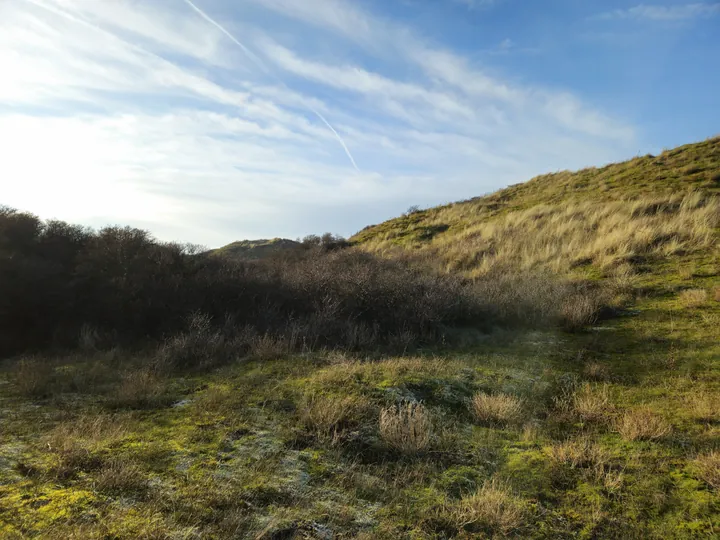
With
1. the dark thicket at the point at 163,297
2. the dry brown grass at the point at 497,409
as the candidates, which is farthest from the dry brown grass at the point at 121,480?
the dark thicket at the point at 163,297

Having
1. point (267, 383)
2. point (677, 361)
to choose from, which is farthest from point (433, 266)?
point (267, 383)

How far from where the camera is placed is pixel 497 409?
14.0ft

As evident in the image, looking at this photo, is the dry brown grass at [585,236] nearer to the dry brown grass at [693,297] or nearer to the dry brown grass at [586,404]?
the dry brown grass at [693,297]

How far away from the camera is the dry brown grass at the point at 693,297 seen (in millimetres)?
6938

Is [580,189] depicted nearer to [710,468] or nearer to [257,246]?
[257,246]

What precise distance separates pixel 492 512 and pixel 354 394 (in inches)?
76.6

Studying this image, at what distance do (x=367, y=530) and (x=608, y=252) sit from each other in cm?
1035

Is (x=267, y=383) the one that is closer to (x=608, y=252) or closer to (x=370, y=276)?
(x=370, y=276)

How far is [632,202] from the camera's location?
1439 cm

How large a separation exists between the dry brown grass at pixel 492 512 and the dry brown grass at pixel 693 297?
6.04 metres

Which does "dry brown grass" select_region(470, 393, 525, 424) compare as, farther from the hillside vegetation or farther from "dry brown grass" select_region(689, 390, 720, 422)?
"dry brown grass" select_region(689, 390, 720, 422)

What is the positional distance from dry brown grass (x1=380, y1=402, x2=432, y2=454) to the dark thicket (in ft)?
8.87

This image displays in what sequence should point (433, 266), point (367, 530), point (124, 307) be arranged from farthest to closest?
point (433, 266) < point (124, 307) < point (367, 530)

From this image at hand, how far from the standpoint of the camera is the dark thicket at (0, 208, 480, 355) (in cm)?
717
